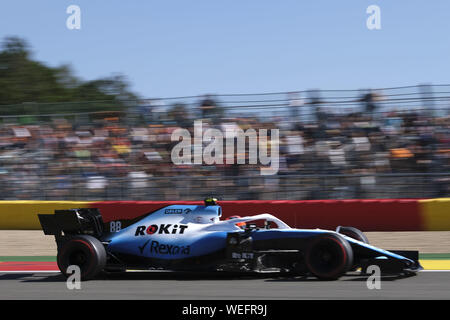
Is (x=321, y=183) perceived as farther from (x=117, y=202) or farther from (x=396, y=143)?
(x=117, y=202)

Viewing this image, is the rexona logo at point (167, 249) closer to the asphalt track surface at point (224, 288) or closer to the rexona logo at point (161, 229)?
the rexona logo at point (161, 229)

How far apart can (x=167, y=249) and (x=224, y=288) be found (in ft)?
3.30

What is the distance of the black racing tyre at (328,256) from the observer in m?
7.07

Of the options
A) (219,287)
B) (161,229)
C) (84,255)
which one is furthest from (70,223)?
(219,287)

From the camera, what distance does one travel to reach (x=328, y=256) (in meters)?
7.20

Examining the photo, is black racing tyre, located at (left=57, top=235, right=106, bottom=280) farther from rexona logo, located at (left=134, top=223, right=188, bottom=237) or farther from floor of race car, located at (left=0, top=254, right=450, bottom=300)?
rexona logo, located at (left=134, top=223, right=188, bottom=237)

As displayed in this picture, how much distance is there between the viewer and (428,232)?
1243 cm

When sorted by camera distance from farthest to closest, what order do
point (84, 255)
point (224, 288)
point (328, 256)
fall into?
point (84, 255), point (328, 256), point (224, 288)

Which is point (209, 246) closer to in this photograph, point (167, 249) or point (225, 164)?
point (167, 249)

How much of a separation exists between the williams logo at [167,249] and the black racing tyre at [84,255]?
0.51 m

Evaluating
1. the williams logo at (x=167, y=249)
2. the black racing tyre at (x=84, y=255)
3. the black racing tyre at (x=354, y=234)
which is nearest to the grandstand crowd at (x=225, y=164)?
the black racing tyre at (x=354, y=234)

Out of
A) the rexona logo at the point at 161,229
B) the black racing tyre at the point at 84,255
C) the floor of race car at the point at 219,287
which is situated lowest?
the floor of race car at the point at 219,287

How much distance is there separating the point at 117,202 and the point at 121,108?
253 centimetres
